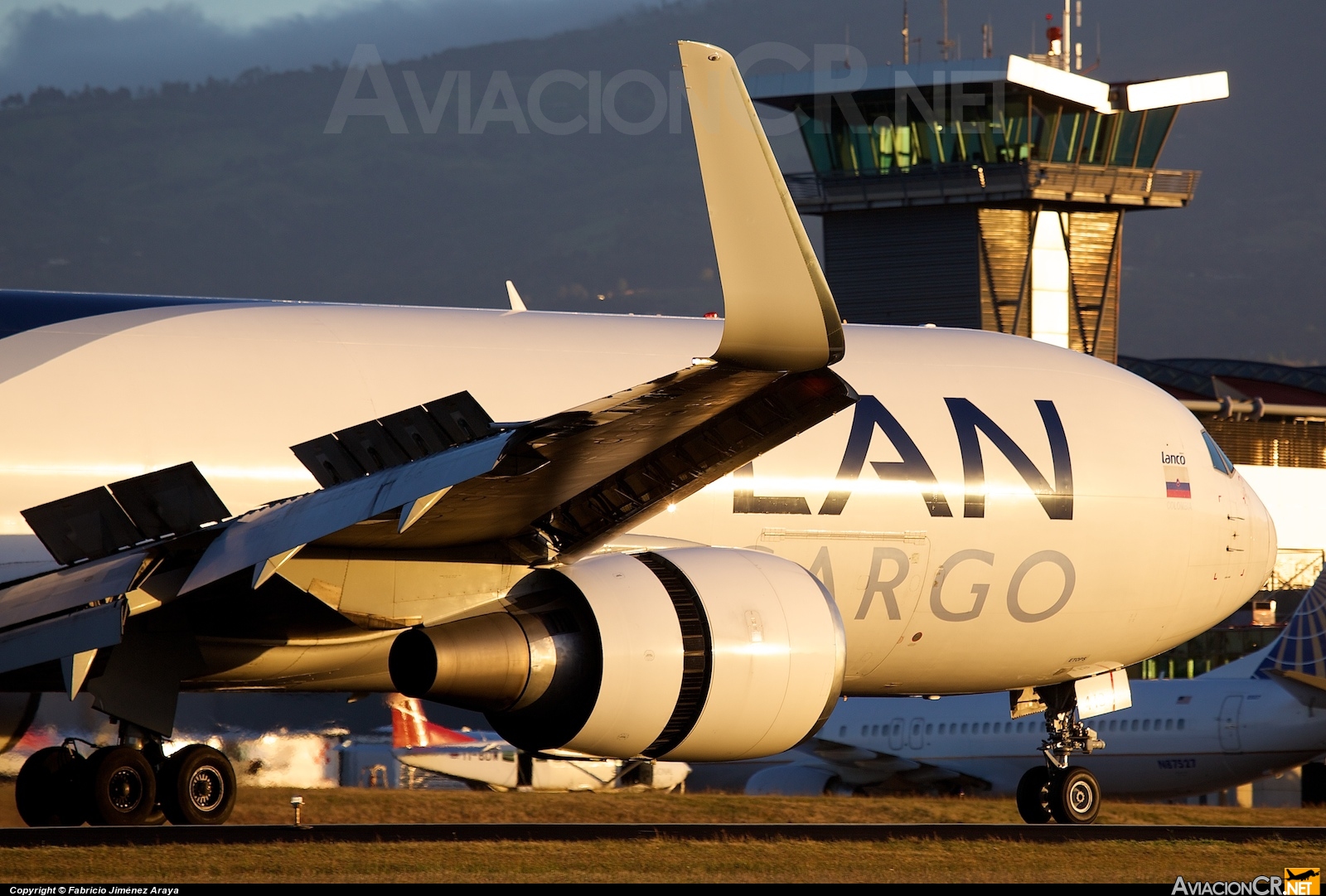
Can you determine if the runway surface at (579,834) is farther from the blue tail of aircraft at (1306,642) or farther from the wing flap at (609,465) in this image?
the blue tail of aircraft at (1306,642)

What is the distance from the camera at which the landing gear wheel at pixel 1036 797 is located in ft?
50.0

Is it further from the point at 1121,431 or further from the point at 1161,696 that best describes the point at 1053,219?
the point at 1121,431

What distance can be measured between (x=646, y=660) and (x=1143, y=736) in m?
25.8

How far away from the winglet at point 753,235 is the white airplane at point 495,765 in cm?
2140

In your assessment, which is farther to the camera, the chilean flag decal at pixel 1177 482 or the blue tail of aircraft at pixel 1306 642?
the blue tail of aircraft at pixel 1306 642

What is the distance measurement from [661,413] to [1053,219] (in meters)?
47.8

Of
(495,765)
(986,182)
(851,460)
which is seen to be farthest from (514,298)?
(986,182)

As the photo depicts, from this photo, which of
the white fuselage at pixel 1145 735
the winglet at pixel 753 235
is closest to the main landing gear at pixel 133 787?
the winglet at pixel 753 235

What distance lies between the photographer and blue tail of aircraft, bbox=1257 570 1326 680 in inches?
1217

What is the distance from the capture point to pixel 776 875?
10719 millimetres

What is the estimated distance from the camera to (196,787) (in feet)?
36.6

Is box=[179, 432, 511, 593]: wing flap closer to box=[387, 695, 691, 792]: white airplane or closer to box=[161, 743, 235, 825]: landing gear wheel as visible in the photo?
box=[161, 743, 235, 825]: landing gear wheel

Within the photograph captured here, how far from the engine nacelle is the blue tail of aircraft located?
2328cm

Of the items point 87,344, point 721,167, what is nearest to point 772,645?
point 721,167
